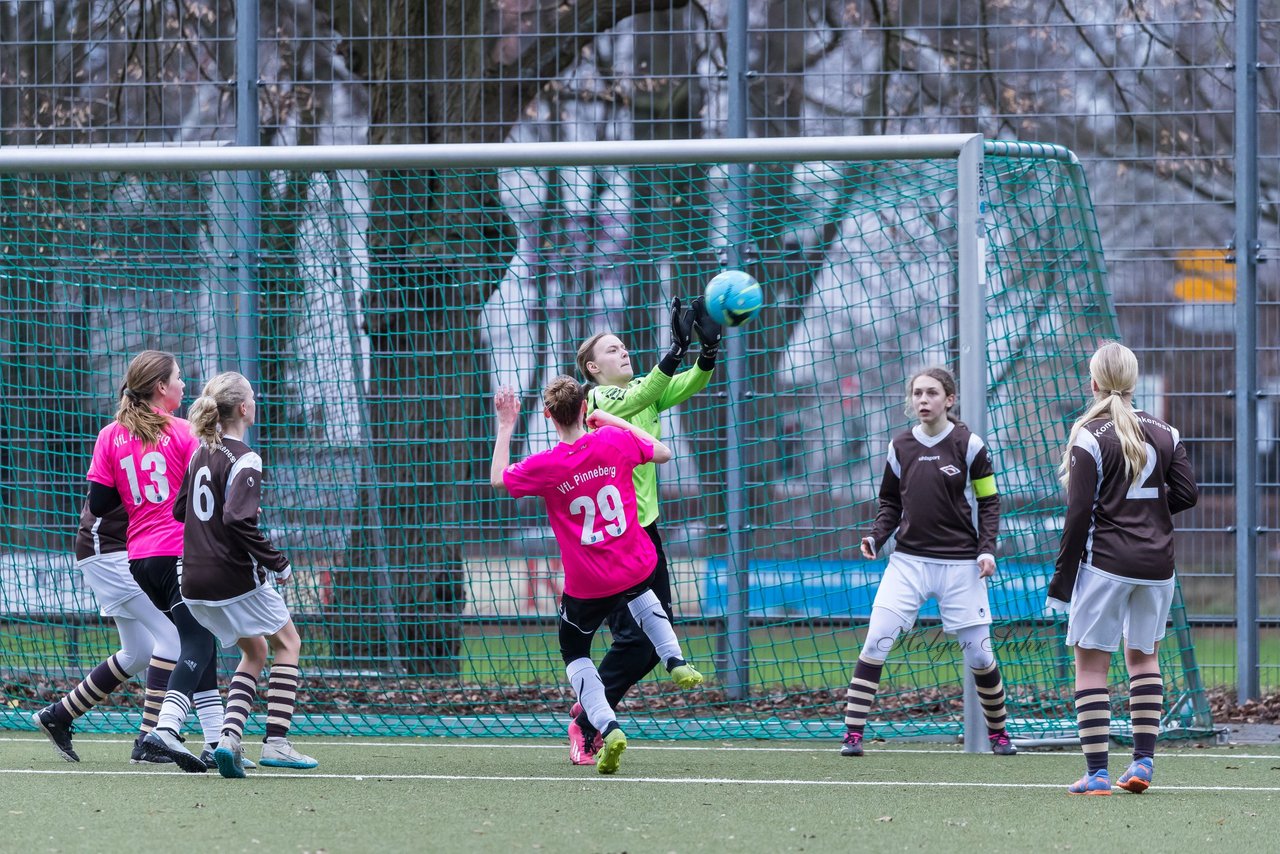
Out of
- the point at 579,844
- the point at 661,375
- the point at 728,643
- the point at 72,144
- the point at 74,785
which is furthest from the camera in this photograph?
the point at 72,144

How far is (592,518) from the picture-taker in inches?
224

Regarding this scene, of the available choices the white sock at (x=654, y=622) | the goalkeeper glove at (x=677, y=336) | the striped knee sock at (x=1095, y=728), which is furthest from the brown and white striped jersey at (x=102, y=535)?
the striped knee sock at (x=1095, y=728)

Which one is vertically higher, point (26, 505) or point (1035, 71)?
point (1035, 71)

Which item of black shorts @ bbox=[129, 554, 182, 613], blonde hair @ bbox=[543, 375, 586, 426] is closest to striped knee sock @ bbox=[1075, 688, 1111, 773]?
blonde hair @ bbox=[543, 375, 586, 426]

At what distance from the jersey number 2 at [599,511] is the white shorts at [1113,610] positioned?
1.65 m

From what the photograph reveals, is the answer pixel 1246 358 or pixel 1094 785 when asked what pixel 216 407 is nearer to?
pixel 1094 785

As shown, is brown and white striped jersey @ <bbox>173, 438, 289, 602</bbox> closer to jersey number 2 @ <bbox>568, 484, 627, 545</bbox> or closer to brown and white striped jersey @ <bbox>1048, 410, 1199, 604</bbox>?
jersey number 2 @ <bbox>568, 484, 627, 545</bbox>

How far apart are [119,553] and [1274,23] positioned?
6.23 m

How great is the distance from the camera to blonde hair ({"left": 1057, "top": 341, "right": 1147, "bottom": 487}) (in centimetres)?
516

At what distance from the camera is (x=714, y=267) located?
8.27m

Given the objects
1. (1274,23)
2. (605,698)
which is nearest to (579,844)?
(605,698)

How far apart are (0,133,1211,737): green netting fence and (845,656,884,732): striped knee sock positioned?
1139 mm

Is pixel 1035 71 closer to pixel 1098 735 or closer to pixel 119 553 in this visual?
pixel 1098 735

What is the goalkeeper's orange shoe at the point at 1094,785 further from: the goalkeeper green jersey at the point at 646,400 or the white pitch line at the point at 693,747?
the goalkeeper green jersey at the point at 646,400
